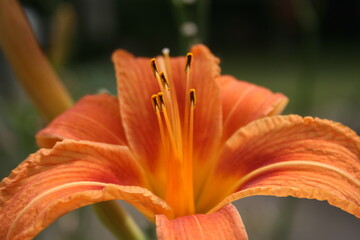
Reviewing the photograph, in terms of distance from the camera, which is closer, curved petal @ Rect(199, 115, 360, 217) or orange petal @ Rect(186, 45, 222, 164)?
curved petal @ Rect(199, 115, 360, 217)

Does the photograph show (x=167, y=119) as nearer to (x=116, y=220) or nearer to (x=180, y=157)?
(x=180, y=157)

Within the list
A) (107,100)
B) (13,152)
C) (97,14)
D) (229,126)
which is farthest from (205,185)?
(97,14)

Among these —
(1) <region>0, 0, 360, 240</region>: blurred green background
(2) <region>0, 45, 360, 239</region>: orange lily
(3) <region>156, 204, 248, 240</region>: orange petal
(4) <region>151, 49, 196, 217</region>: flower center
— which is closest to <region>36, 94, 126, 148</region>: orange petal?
(2) <region>0, 45, 360, 239</region>: orange lily

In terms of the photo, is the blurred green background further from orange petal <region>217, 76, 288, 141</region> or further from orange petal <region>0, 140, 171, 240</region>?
orange petal <region>0, 140, 171, 240</region>

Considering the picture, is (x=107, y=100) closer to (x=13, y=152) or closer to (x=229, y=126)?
(x=229, y=126)

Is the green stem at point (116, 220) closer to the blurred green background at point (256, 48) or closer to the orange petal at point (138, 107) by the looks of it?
the orange petal at point (138, 107)

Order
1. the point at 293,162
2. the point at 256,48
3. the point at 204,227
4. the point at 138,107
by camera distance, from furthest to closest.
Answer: the point at 256,48 < the point at 138,107 < the point at 293,162 < the point at 204,227

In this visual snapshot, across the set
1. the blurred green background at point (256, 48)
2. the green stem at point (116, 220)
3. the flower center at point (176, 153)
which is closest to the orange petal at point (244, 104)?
the flower center at point (176, 153)

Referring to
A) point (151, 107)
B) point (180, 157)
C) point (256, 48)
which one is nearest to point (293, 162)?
point (180, 157)
